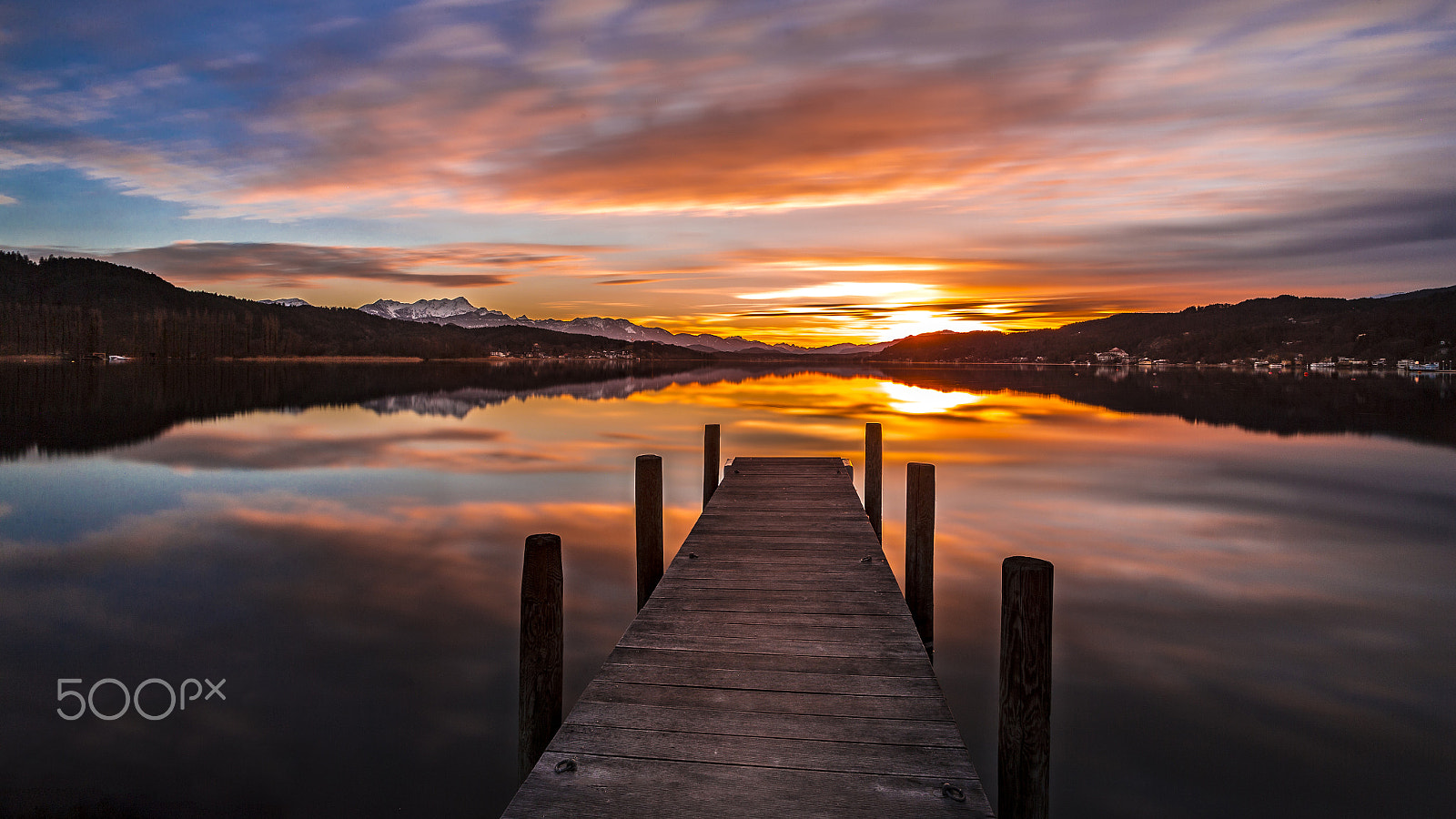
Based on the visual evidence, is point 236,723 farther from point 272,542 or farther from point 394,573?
point 272,542

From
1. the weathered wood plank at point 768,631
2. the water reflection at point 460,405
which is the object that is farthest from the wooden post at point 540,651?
the water reflection at point 460,405

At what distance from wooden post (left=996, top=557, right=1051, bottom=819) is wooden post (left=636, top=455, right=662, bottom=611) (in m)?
5.26

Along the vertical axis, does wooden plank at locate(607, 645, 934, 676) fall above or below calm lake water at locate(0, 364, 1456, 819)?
above

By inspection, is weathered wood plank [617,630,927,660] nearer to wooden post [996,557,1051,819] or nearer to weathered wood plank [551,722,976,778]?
wooden post [996,557,1051,819]

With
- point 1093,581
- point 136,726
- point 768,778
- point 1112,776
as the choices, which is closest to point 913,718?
point 768,778

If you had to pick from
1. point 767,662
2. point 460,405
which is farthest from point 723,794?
point 460,405

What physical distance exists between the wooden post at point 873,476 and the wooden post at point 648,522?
4934 millimetres

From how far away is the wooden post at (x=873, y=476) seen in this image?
13172 millimetres

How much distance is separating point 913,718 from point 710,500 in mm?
7500

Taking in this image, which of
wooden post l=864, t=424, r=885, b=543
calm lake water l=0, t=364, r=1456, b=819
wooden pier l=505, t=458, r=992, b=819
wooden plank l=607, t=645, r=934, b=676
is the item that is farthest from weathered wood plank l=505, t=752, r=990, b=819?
wooden post l=864, t=424, r=885, b=543

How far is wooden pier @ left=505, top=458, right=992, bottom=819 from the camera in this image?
160 inches

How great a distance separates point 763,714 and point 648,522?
15.1 ft

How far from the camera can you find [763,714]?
496cm

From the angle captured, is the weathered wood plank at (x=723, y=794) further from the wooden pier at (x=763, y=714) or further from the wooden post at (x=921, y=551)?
the wooden post at (x=921, y=551)
